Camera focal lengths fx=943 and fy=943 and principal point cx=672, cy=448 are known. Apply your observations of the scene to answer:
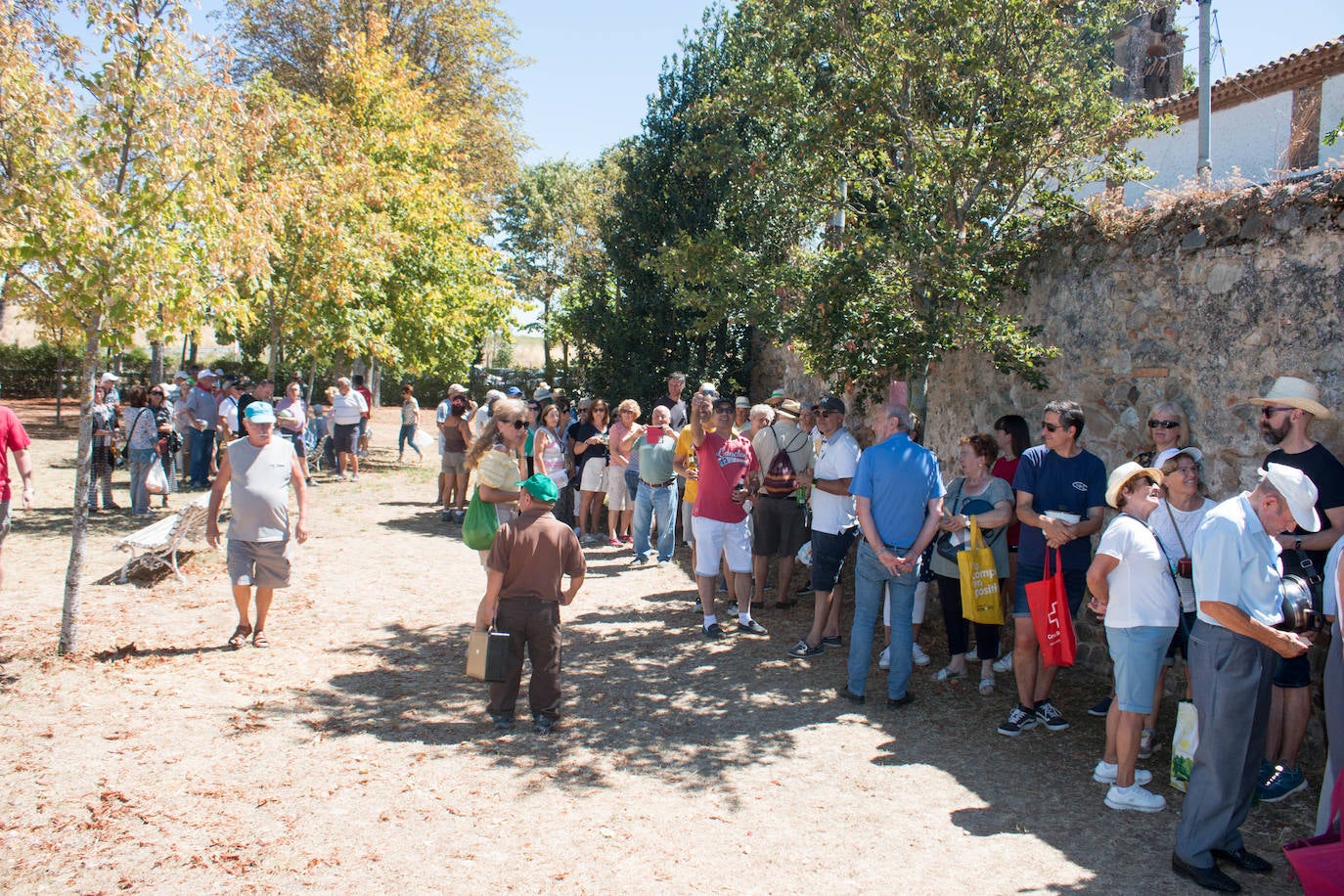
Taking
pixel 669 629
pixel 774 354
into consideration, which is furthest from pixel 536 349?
pixel 669 629

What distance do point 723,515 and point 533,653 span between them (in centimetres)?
249

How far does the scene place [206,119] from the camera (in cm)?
656

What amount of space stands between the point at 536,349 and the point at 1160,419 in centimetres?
6424

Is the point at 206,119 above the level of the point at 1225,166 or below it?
below

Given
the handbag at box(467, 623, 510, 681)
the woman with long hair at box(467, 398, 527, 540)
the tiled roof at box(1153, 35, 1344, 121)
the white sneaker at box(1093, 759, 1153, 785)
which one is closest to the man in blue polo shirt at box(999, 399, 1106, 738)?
the white sneaker at box(1093, 759, 1153, 785)

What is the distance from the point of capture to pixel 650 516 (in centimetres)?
1005

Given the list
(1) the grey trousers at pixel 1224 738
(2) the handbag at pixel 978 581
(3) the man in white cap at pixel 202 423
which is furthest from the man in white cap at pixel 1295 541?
(3) the man in white cap at pixel 202 423

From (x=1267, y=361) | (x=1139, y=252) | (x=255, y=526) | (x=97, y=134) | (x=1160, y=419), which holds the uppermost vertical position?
(x=97, y=134)

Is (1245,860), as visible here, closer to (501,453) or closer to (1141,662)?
(1141,662)

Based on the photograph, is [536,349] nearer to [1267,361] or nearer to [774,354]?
[774,354]

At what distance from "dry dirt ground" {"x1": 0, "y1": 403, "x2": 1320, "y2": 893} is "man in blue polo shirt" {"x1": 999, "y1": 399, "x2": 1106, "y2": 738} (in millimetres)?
240

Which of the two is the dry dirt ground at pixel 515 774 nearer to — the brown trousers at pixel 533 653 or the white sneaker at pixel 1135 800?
the white sneaker at pixel 1135 800

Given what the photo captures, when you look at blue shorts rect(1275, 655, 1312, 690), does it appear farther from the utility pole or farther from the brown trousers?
the utility pole

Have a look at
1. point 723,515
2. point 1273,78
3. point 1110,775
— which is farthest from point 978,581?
point 1273,78
